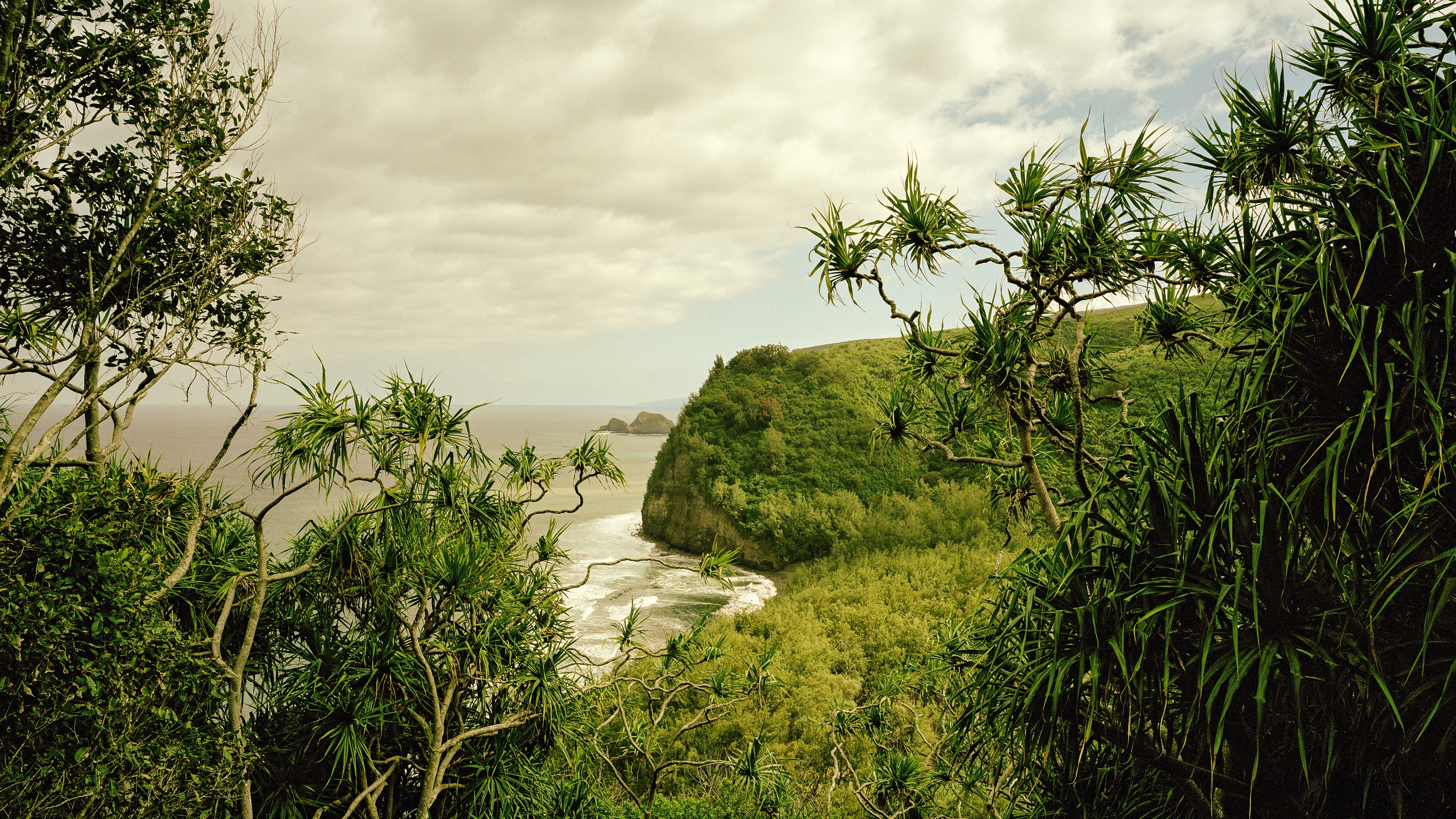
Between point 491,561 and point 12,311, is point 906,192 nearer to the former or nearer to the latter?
point 491,561

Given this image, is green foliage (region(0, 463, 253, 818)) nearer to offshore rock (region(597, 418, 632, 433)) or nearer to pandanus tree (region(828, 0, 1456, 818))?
pandanus tree (region(828, 0, 1456, 818))

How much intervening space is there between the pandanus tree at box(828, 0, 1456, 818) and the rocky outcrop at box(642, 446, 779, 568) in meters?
19.0

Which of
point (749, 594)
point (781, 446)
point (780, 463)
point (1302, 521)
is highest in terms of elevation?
point (1302, 521)

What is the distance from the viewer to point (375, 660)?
4883 millimetres

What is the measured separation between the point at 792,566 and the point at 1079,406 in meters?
18.9

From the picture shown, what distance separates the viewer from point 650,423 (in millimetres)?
69500

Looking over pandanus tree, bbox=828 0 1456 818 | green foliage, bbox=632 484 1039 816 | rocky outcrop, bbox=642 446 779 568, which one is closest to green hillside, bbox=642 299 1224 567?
rocky outcrop, bbox=642 446 779 568

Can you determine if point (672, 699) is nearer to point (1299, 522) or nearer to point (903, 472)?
point (903, 472)

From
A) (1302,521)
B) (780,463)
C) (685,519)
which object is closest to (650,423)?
(685,519)

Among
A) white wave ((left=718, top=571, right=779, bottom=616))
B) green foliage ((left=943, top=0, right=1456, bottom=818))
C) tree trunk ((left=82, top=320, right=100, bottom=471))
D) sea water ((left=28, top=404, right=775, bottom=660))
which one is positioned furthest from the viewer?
white wave ((left=718, top=571, right=779, bottom=616))

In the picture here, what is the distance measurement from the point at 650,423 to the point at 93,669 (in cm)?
6700

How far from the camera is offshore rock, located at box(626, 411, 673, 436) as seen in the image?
226ft

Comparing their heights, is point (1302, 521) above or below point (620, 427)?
below

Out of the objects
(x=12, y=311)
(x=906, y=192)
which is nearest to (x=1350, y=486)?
(x=906, y=192)
